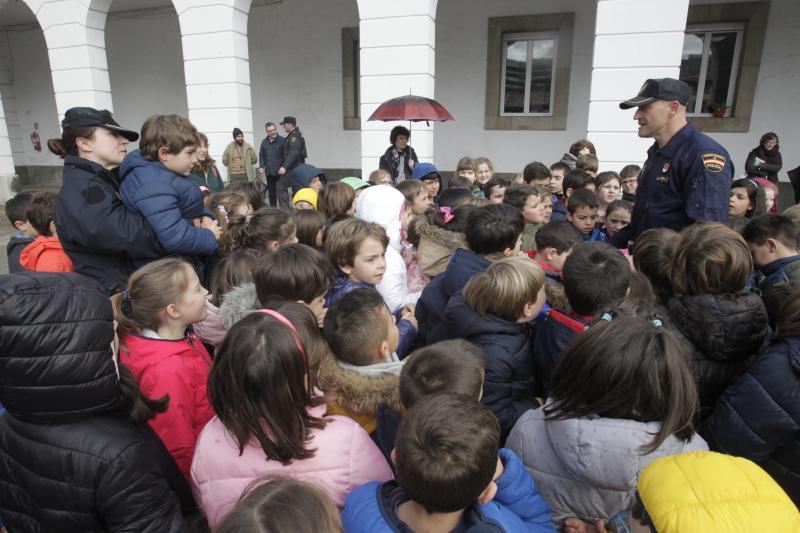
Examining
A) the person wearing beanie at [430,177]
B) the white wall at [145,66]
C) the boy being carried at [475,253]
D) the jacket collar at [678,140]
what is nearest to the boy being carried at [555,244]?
the boy being carried at [475,253]

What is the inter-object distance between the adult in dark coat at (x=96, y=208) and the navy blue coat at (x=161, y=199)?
0.04m

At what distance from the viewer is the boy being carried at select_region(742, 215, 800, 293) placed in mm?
2268

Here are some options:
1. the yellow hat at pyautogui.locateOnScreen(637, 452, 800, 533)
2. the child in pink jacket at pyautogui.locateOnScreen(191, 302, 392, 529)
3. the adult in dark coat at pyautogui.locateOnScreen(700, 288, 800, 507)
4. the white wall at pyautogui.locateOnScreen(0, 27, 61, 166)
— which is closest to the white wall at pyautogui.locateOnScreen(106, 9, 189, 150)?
the white wall at pyautogui.locateOnScreen(0, 27, 61, 166)

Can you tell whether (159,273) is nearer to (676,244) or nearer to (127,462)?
(127,462)

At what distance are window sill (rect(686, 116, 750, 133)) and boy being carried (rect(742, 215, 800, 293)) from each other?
702 cm

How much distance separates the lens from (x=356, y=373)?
5.21 ft

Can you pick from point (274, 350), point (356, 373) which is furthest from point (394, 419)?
point (274, 350)

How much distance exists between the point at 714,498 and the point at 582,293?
1005 mm

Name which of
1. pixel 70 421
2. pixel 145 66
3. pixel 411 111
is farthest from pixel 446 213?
pixel 145 66

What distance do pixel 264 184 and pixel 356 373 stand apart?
8889mm

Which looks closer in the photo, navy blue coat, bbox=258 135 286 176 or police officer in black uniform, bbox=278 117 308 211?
police officer in black uniform, bbox=278 117 308 211

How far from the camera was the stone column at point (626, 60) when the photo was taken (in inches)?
237

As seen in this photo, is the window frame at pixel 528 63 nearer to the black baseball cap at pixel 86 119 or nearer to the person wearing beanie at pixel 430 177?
the person wearing beanie at pixel 430 177

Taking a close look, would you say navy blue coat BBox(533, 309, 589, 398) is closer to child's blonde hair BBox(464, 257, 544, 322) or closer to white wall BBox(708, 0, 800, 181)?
child's blonde hair BBox(464, 257, 544, 322)
